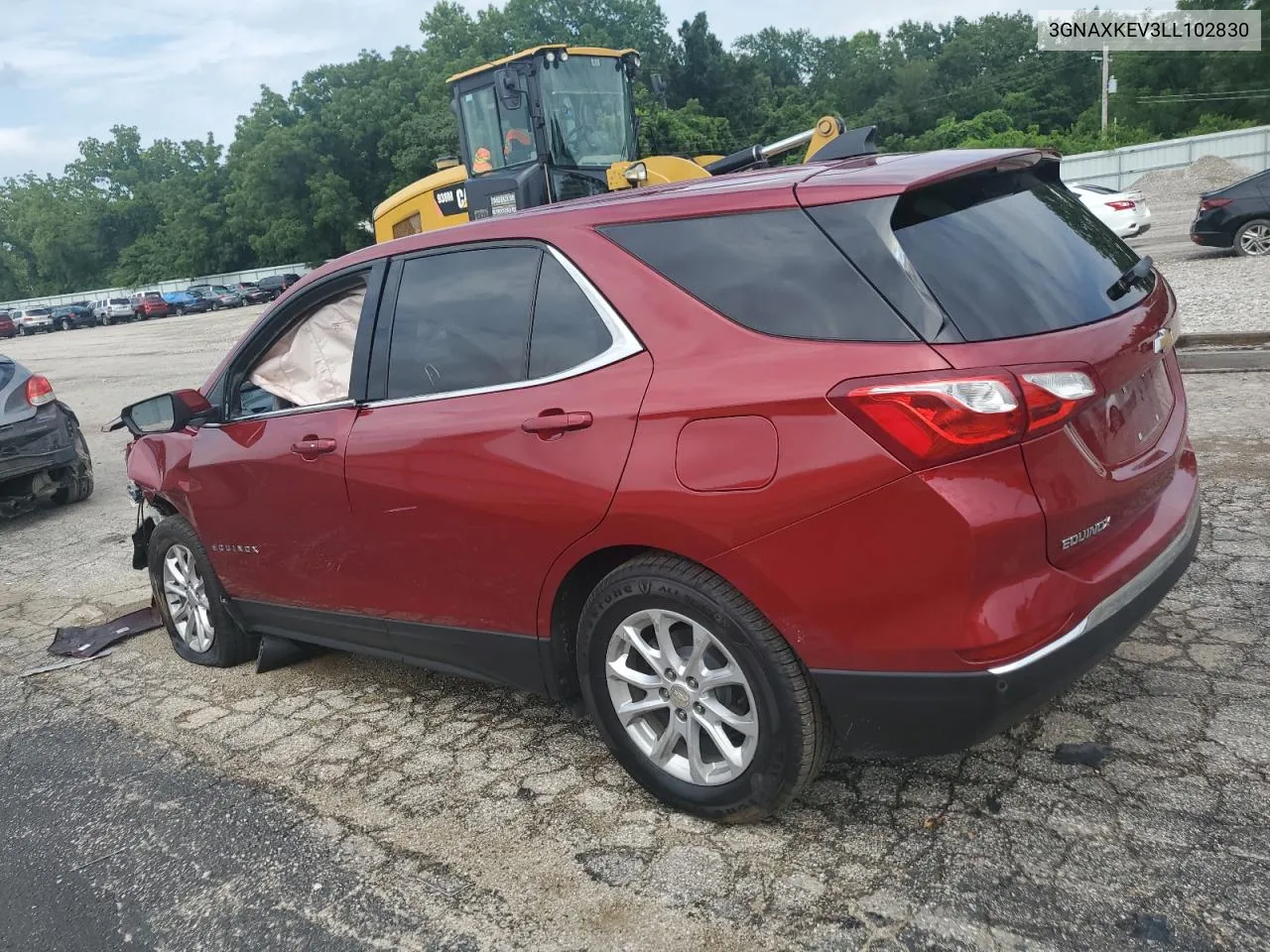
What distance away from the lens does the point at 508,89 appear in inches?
475

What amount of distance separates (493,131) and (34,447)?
6666mm

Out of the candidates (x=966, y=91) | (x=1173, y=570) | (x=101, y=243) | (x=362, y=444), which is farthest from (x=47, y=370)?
(x=101, y=243)

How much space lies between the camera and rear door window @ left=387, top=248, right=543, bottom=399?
3334 millimetres

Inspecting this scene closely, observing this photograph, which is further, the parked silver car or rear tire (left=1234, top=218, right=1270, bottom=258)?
the parked silver car

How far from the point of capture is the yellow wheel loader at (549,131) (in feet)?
39.5

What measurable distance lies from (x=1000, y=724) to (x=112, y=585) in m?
5.66

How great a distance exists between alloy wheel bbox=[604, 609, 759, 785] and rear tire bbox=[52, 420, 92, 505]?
7.42m

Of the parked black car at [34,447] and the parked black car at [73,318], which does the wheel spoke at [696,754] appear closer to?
the parked black car at [34,447]

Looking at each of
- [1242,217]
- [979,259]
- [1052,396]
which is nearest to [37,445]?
[979,259]

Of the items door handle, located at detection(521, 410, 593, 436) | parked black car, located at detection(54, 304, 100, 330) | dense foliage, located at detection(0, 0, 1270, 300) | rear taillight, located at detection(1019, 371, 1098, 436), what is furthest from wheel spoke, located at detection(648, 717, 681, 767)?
parked black car, located at detection(54, 304, 100, 330)

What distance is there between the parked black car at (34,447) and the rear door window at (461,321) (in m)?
6.13

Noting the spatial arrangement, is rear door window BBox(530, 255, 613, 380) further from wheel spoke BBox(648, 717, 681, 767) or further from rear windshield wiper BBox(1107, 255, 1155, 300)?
rear windshield wiper BBox(1107, 255, 1155, 300)

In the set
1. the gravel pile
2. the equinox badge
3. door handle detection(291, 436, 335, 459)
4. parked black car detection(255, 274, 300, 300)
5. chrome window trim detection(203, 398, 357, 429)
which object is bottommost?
parked black car detection(255, 274, 300, 300)

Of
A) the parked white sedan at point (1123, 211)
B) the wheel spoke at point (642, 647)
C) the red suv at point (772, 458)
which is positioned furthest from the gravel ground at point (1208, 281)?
the wheel spoke at point (642, 647)
